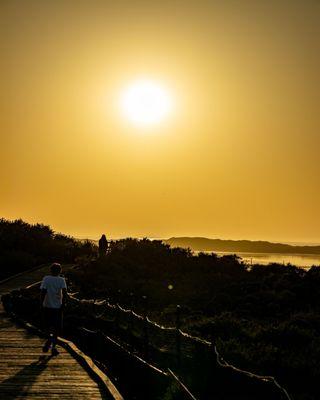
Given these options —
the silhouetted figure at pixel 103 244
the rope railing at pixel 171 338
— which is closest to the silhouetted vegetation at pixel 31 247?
the silhouetted figure at pixel 103 244

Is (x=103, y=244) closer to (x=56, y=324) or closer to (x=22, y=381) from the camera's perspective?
(x=56, y=324)

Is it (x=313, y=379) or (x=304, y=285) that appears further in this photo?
(x=304, y=285)

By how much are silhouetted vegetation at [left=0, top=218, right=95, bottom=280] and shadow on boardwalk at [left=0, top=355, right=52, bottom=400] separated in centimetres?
2765

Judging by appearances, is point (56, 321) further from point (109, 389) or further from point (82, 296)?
point (82, 296)

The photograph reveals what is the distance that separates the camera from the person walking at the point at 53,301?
15.2m

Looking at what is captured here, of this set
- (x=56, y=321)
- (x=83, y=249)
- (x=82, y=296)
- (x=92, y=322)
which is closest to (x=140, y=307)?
(x=82, y=296)

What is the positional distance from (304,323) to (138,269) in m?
16.2

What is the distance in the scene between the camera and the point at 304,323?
92.3 feet

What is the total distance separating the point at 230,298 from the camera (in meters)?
35.6

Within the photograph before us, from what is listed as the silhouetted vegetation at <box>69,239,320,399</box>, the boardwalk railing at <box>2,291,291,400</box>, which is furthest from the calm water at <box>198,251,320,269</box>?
the boardwalk railing at <box>2,291,291,400</box>

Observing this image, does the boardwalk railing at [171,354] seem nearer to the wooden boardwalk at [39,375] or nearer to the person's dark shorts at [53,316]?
the wooden boardwalk at [39,375]

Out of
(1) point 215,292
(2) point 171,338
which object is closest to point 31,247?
(1) point 215,292

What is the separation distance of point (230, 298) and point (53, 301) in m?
21.7

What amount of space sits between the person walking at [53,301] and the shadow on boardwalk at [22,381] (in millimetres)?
827
